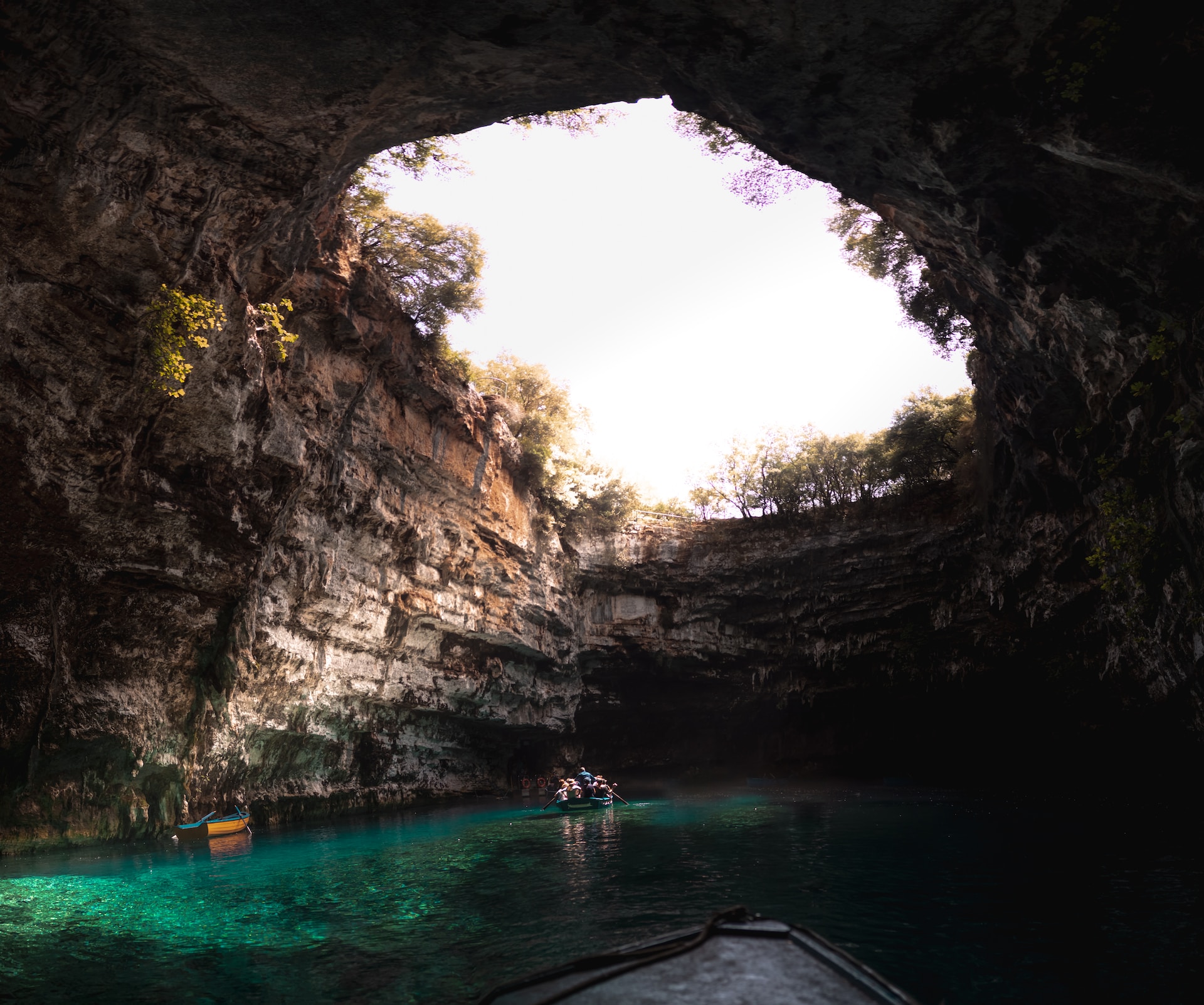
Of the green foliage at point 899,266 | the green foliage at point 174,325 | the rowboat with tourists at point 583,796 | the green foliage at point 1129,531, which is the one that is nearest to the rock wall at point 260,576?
the green foliage at point 174,325

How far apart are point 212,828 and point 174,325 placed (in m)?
12.2

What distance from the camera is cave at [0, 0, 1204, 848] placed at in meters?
9.41

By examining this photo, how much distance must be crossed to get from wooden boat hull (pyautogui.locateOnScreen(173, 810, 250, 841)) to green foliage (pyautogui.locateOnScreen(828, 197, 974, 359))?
22.4 metres

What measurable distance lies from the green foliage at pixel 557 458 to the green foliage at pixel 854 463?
553 centimetres

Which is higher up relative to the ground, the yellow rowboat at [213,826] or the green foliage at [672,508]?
the green foliage at [672,508]

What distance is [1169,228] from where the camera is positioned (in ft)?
32.7

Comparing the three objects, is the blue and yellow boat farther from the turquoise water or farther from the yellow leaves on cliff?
the yellow leaves on cliff

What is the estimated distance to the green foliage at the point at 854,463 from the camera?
2741 cm

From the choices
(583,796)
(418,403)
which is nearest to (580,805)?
(583,796)

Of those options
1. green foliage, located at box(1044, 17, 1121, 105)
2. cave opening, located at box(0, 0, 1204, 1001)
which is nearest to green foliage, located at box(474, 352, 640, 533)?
cave opening, located at box(0, 0, 1204, 1001)

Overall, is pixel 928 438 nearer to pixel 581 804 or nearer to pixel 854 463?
pixel 854 463

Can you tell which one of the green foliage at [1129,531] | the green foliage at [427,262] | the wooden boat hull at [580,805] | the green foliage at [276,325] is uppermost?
the green foliage at [427,262]

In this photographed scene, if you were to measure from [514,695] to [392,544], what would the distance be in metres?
10.0

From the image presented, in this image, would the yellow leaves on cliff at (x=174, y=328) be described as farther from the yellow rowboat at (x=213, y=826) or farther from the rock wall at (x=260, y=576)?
the yellow rowboat at (x=213, y=826)
